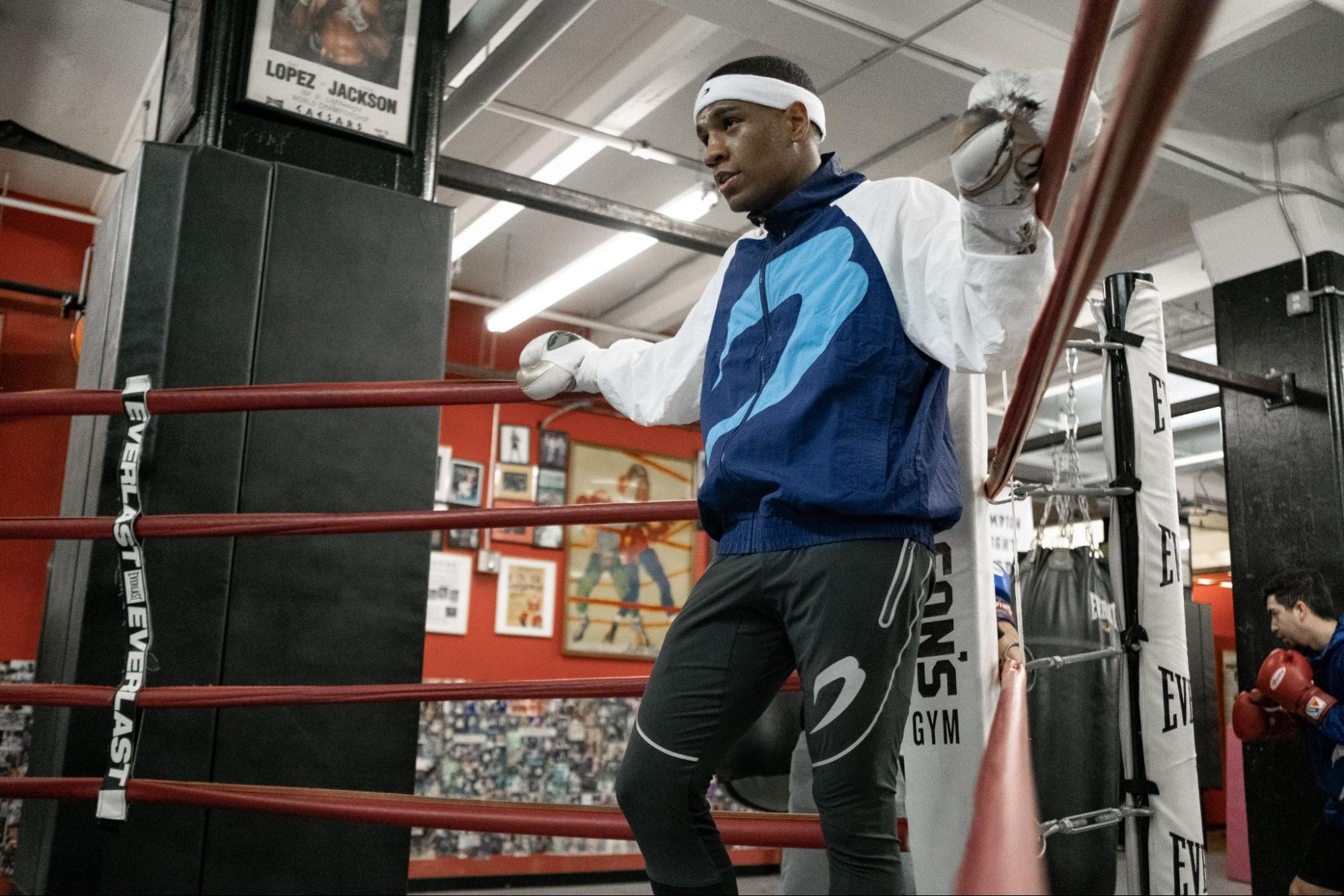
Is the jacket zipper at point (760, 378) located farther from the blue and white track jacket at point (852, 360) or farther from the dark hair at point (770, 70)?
the dark hair at point (770, 70)

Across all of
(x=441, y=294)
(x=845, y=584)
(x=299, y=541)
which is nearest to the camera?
(x=845, y=584)

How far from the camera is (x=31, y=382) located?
5719mm

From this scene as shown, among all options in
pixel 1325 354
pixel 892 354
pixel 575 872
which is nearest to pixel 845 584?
pixel 892 354

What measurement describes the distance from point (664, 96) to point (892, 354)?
417 centimetres

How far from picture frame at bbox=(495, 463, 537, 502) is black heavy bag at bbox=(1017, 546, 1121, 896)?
504cm

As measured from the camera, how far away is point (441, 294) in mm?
2479

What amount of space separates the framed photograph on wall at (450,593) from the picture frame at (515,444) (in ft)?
2.52

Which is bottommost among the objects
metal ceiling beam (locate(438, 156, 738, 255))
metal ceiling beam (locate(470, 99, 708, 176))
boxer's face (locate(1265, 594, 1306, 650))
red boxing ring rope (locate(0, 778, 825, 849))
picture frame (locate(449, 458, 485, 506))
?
red boxing ring rope (locate(0, 778, 825, 849))

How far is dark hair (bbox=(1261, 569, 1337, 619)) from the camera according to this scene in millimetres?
3789

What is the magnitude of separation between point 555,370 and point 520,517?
244 mm

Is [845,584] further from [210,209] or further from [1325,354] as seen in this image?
[1325,354]

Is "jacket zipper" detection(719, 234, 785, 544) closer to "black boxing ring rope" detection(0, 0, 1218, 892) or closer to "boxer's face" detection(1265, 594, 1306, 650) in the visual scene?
"black boxing ring rope" detection(0, 0, 1218, 892)

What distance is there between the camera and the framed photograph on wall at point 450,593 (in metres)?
7.04

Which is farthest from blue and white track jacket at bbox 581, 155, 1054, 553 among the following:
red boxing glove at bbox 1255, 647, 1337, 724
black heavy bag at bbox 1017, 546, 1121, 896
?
red boxing glove at bbox 1255, 647, 1337, 724
